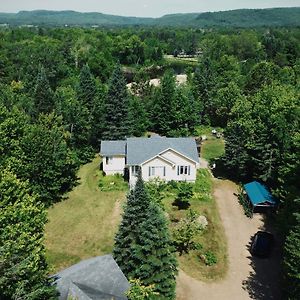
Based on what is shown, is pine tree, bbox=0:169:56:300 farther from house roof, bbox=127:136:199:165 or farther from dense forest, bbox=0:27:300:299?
house roof, bbox=127:136:199:165

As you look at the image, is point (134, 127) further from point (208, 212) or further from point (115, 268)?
point (115, 268)

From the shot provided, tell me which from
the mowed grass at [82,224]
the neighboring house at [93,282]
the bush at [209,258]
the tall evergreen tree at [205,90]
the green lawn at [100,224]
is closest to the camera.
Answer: the neighboring house at [93,282]

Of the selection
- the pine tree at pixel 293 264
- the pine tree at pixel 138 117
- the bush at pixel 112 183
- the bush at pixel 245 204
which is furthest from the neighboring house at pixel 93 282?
the pine tree at pixel 138 117

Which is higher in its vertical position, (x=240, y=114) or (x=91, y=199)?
(x=240, y=114)

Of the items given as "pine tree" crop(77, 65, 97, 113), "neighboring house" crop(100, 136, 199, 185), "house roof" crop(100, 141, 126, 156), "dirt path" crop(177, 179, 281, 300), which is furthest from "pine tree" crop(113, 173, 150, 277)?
"pine tree" crop(77, 65, 97, 113)

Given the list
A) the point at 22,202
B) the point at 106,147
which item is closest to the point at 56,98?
the point at 106,147

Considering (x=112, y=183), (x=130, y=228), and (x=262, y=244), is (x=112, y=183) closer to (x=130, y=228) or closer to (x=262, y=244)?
(x=130, y=228)

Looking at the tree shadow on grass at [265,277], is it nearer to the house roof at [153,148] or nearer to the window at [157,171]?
the window at [157,171]
